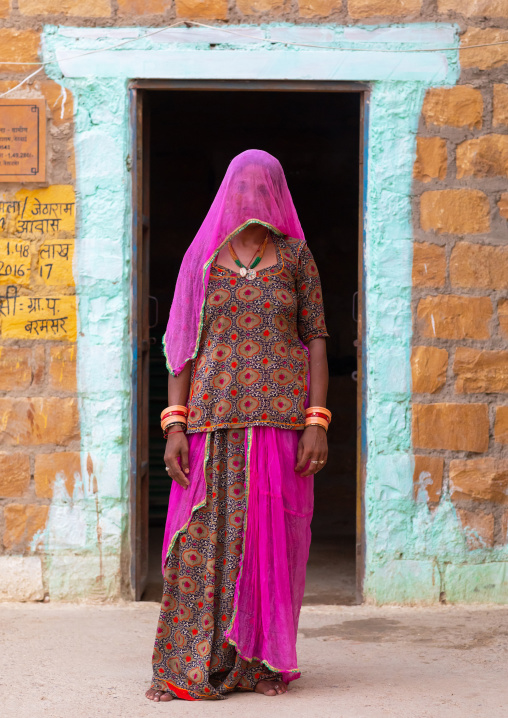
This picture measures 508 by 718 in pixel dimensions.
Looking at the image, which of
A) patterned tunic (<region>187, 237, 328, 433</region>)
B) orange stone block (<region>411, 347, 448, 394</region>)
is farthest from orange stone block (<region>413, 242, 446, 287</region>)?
patterned tunic (<region>187, 237, 328, 433</region>)

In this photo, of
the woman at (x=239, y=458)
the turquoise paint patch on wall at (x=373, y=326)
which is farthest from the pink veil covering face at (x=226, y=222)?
the turquoise paint patch on wall at (x=373, y=326)

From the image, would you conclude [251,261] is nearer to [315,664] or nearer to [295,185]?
[315,664]

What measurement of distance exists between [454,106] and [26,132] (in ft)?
6.52

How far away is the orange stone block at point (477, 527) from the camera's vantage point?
4281mm

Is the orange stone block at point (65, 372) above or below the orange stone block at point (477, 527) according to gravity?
above

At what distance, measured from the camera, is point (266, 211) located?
301 cm

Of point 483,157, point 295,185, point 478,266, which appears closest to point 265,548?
point 478,266

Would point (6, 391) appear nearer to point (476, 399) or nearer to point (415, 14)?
point (476, 399)

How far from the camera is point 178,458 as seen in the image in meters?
3.03

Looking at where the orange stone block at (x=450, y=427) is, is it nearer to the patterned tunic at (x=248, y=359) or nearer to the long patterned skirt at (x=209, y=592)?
the patterned tunic at (x=248, y=359)

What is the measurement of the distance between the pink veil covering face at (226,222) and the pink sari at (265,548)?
353mm

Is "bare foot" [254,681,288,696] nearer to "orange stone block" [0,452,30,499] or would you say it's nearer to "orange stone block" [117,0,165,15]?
"orange stone block" [0,452,30,499]

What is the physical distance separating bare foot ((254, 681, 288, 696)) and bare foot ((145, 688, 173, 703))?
0.29 meters

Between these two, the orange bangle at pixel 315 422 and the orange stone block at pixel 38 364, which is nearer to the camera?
the orange bangle at pixel 315 422
